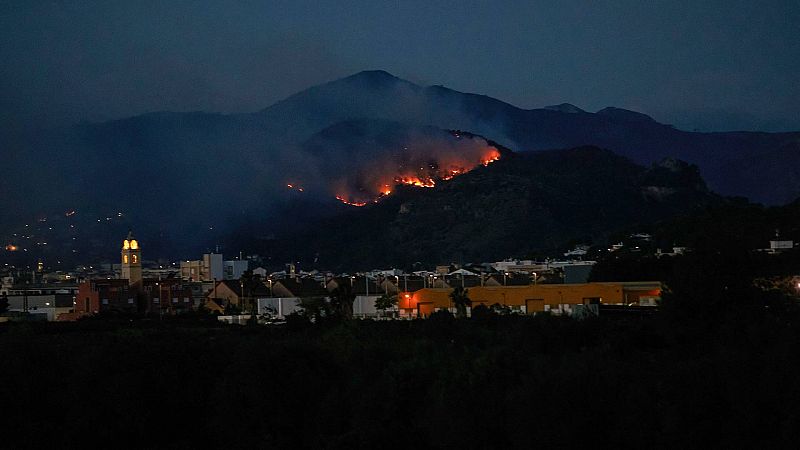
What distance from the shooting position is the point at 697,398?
1759 centimetres

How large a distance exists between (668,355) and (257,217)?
154 m

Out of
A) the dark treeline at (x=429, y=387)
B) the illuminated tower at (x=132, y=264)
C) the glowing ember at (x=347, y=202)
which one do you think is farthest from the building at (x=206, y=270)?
the dark treeline at (x=429, y=387)

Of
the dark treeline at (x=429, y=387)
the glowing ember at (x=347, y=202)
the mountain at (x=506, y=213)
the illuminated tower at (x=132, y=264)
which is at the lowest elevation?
the dark treeline at (x=429, y=387)

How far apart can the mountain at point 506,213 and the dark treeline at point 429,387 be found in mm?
84177

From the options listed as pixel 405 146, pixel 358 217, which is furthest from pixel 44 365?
pixel 405 146

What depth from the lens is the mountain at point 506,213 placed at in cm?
12769

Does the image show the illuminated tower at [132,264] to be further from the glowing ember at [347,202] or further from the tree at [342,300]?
the glowing ember at [347,202]

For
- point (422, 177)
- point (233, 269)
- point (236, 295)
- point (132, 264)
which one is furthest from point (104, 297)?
point (422, 177)

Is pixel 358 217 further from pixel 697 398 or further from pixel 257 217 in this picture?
pixel 697 398

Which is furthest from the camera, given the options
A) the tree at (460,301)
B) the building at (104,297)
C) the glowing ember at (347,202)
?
the glowing ember at (347,202)

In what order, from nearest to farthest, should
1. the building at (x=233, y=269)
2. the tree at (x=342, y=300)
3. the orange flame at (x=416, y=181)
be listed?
the tree at (x=342, y=300) → the building at (x=233, y=269) → the orange flame at (x=416, y=181)

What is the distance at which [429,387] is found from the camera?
23984mm

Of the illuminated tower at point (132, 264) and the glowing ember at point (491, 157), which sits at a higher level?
the glowing ember at point (491, 157)

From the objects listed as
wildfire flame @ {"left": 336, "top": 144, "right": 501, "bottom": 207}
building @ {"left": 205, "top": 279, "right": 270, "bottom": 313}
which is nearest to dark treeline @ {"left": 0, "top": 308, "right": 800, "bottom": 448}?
building @ {"left": 205, "top": 279, "right": 270, "bottom": 313}
